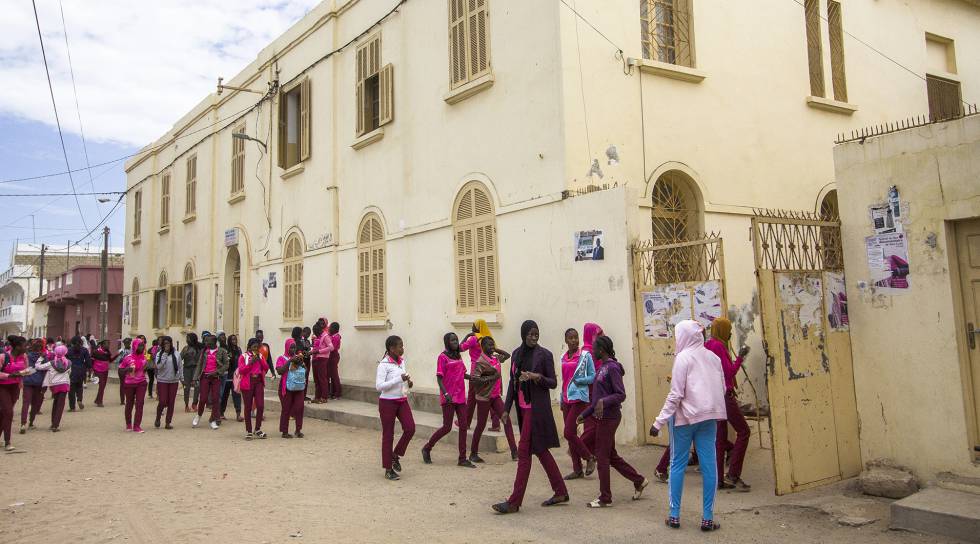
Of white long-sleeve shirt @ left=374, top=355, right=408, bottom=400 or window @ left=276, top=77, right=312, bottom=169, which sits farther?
window @ left=276, top=77, right=312, bottom=169

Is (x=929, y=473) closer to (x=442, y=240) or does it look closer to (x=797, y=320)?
(x=797, y=320)

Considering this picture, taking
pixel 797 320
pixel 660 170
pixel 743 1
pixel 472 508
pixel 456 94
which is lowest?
pixel 472 508

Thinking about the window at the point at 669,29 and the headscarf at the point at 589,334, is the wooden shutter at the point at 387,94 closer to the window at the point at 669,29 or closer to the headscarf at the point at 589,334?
the window at the point at 669,29

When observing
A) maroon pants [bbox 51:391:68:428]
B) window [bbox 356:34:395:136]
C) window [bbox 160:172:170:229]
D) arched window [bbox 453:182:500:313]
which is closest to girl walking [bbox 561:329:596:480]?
arched window [bbox 453:182:500:313]

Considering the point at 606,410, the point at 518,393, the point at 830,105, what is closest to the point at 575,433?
the point at 518,393

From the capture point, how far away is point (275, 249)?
1745cm

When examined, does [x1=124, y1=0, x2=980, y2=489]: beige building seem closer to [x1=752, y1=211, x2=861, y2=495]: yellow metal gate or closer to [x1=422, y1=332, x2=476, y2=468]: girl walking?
[x1=752, y1=211, x2=861, y2=495]: yellow metal gate

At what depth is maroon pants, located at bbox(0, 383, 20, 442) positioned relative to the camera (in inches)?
378

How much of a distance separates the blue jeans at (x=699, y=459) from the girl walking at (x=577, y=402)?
142 cm

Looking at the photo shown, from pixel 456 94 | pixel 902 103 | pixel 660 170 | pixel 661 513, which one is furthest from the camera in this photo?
pixel 902 103

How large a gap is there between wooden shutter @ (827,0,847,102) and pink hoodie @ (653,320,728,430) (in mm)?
9364

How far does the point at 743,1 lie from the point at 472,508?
927cm

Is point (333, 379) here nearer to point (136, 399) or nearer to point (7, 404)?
point (136, 399)

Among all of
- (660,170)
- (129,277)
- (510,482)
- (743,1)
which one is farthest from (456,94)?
(129,277)
